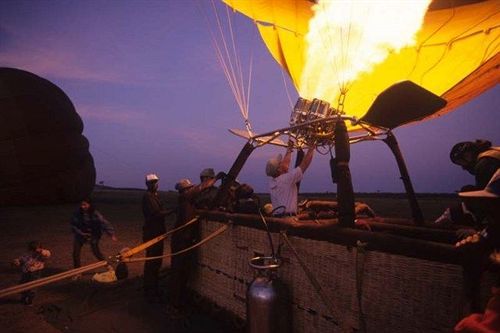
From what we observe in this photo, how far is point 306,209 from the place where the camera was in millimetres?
5992

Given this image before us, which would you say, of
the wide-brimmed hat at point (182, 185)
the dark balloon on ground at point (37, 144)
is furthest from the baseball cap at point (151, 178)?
the dark balloon on ground at point (37, 144)

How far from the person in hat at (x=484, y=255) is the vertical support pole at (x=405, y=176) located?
2588 millimetres

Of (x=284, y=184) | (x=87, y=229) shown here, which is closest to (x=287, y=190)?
(x=284, y=184)

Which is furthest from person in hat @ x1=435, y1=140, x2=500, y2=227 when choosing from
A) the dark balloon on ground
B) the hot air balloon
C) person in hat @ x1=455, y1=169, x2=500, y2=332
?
the dark balloon on ground

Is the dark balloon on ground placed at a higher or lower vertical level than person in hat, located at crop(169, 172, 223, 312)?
higher

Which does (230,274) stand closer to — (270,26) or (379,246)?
(379,246)

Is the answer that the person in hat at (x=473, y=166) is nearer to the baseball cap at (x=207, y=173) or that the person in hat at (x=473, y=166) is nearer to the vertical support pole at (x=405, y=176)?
the vertical support pole at (x=405, y=176)

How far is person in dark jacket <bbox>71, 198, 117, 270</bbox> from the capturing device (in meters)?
8.41

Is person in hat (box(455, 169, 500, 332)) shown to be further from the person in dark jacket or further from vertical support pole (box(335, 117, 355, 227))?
the person in dark jacket

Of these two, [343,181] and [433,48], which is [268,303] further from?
[433,48]

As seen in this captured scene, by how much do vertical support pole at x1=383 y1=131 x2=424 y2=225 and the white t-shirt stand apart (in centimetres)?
131

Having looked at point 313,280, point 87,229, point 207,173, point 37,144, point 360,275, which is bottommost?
point 313,280

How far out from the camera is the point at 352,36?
644 centimetres

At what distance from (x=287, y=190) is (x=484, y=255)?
2.77 meters
